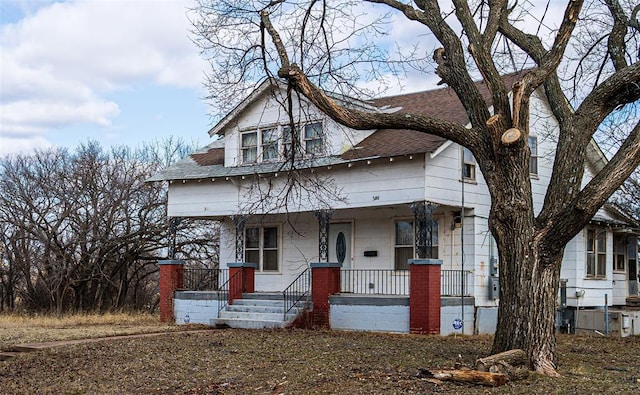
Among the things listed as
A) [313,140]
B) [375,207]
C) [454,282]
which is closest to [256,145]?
[313,140]

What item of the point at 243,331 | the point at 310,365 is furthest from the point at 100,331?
the point at 310,365

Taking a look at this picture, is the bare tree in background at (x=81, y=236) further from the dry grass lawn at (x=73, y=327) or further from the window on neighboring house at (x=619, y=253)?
the window on neighboring house at (x=619, y=253)

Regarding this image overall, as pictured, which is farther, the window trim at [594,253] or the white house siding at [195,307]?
the window trim at [594,253]

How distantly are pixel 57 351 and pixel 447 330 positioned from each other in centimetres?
897

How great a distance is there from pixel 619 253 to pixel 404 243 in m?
8.83

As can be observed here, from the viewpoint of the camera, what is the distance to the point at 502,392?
31.8 ft

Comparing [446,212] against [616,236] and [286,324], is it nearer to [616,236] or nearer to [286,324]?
[286,324]

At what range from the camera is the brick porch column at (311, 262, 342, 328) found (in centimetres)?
1986

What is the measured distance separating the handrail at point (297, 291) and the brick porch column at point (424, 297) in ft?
10.5

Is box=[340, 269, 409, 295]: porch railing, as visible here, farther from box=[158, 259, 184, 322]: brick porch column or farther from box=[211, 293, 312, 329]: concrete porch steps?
box=[158, 259, 184, 322]: brick porch column

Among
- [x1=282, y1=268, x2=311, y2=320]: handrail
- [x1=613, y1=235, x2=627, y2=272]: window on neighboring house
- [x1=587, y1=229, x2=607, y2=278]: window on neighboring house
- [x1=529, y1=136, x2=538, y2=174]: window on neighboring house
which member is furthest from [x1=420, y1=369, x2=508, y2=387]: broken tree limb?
[x1=613, y1=235, x2=627, y2=272]: window on neighboring house

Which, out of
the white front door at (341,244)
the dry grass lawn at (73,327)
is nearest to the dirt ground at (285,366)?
the dry grass lawn at (73,327)

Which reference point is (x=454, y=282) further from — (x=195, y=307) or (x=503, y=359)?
(x=503, y=359)

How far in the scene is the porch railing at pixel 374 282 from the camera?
67.9 feet
